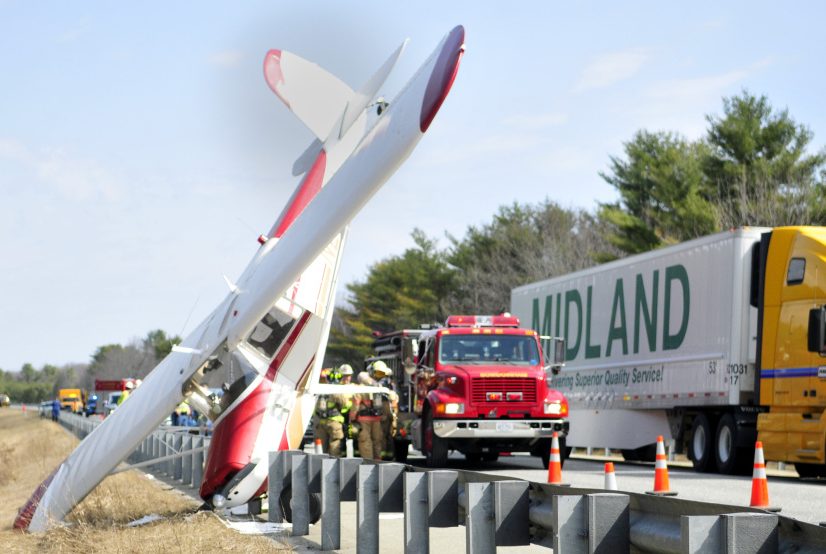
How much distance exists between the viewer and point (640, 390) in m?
26.0

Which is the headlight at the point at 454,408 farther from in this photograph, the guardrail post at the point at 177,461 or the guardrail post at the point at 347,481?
the guardrail post at the point at 347,481

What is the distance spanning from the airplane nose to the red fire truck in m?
12.6

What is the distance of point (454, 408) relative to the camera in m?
22.6

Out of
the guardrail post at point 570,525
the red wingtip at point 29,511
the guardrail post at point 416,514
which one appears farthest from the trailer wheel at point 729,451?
the guardrail post at point 570,525

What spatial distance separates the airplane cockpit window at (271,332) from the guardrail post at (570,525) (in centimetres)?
847

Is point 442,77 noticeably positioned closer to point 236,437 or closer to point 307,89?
point 236,437

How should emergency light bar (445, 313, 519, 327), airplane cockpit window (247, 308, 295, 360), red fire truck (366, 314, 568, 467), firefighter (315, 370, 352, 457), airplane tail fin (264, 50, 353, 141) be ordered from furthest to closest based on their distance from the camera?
emergency light bar (445, 313, 519, 327), red fire truck (366, 314, 568, 467), firefighter (315, 370, 352, 457), airplane tail fin (264, 50, 353, 141), airplane cockpit window (247, 308, 295, 360)

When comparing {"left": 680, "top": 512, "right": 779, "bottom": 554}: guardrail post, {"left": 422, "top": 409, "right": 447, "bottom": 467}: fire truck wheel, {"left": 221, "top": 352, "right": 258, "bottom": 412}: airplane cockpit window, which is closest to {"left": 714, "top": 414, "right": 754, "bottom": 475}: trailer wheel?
{"left": 422, "top": 409, "right": 447, "bottom": 467}: fire truck wheel

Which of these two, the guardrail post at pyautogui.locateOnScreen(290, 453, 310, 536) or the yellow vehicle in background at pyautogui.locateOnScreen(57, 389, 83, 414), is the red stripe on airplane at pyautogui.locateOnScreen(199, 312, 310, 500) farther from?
the yellow vehicle in background at pyautogui.locateOnScreen(57, 389, 83, 414)

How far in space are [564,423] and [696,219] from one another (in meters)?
32.7

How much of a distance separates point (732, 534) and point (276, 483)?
8.78 m

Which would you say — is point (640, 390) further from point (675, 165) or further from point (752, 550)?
point (675, 165)

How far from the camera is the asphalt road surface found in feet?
51.9

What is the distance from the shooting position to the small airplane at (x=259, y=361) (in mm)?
14055
